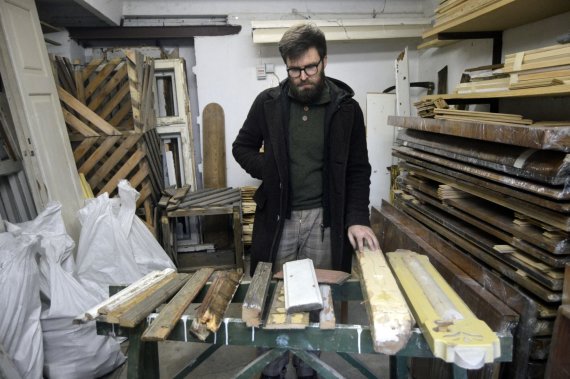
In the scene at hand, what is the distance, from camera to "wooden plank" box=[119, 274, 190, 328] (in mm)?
1100

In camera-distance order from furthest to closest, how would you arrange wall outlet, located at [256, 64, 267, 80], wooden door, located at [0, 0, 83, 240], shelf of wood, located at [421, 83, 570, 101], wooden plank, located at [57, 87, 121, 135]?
wall outlet, located at [256, 64, 267, 80], wooden plank, located at [57, 87, 121, 135], wooden door, located at [0, 0, 83, 240], shelf of wood, located at [421, 83, 570, 101]

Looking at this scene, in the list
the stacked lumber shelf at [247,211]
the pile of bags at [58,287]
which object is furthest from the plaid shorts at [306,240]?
the stacked lumber shelf at [247,211]

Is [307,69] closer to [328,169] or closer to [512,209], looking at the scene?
[328,169]

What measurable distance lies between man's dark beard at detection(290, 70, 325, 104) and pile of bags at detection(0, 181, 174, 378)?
55.1 inches

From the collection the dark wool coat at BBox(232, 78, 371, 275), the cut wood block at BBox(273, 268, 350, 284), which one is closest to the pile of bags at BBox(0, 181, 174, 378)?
the dark wool coat at BBox(232, 78, 371, 275)

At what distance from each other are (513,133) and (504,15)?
3.08 feet

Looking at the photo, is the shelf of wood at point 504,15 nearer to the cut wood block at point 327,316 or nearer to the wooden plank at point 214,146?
the cut wood block at point 327,316

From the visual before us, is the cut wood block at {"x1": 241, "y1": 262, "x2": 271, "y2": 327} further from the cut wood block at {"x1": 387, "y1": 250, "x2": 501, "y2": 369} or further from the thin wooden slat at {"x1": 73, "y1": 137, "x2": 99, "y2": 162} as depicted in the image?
the thin wooden slat at {"x1": 73, "y1": 137, "x2": 99, "y2": 162}

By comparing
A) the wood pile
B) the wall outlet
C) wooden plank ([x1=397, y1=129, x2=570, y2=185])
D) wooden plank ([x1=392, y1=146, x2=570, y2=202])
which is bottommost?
wooden plank ([x1=392, y1=146, x2=570, y2=202])

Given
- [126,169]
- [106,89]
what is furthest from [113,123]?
[126,169]

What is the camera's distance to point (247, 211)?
3.57m

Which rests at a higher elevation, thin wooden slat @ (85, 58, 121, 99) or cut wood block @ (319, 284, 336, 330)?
thin wooden slat @ (85, 58, 121, 99)

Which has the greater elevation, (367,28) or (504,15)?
(367,28)

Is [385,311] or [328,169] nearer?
[385,311]
